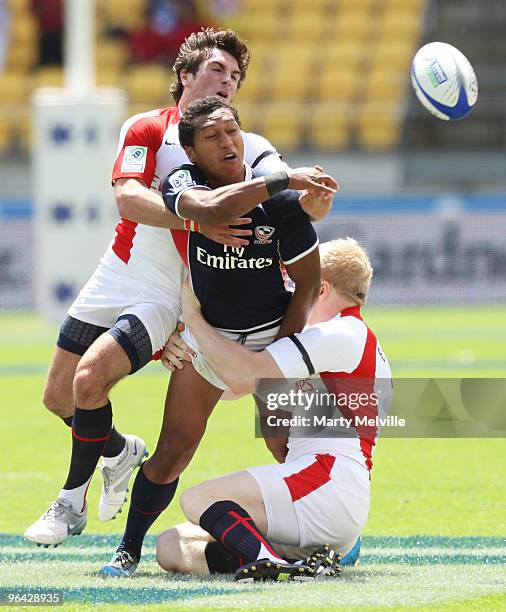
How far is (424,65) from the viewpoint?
20.3 ft

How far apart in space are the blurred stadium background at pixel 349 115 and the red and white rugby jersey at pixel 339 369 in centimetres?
1136

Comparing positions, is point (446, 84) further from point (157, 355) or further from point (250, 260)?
point (157, 355)

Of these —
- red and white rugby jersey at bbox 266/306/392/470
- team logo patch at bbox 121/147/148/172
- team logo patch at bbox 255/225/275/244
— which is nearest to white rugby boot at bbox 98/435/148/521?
red and white rugby jersey at bbox 266/306/392/470

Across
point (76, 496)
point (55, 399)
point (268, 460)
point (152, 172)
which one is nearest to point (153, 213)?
point (152, 172)

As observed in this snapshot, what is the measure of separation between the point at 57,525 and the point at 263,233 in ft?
4.79

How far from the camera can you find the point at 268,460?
27.1 feet

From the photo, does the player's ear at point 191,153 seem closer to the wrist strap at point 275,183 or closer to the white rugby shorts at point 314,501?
the wrist strap at point 275,183

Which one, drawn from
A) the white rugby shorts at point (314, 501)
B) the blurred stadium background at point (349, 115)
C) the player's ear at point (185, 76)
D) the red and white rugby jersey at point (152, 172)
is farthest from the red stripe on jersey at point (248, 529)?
the blurred stadium background at point (349, 115)

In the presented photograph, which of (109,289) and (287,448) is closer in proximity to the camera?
(287,448)

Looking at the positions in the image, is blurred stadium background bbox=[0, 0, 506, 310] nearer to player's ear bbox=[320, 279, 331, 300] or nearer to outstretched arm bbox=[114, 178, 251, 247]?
outstretched arm bbox=[114, 178, 251, 247]

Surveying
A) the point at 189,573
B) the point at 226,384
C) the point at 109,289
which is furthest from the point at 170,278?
the point at 189,573

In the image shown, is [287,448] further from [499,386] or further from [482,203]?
[482,203]

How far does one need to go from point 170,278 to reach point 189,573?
1.29 metres

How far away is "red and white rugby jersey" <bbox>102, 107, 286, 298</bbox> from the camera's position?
5500mm
